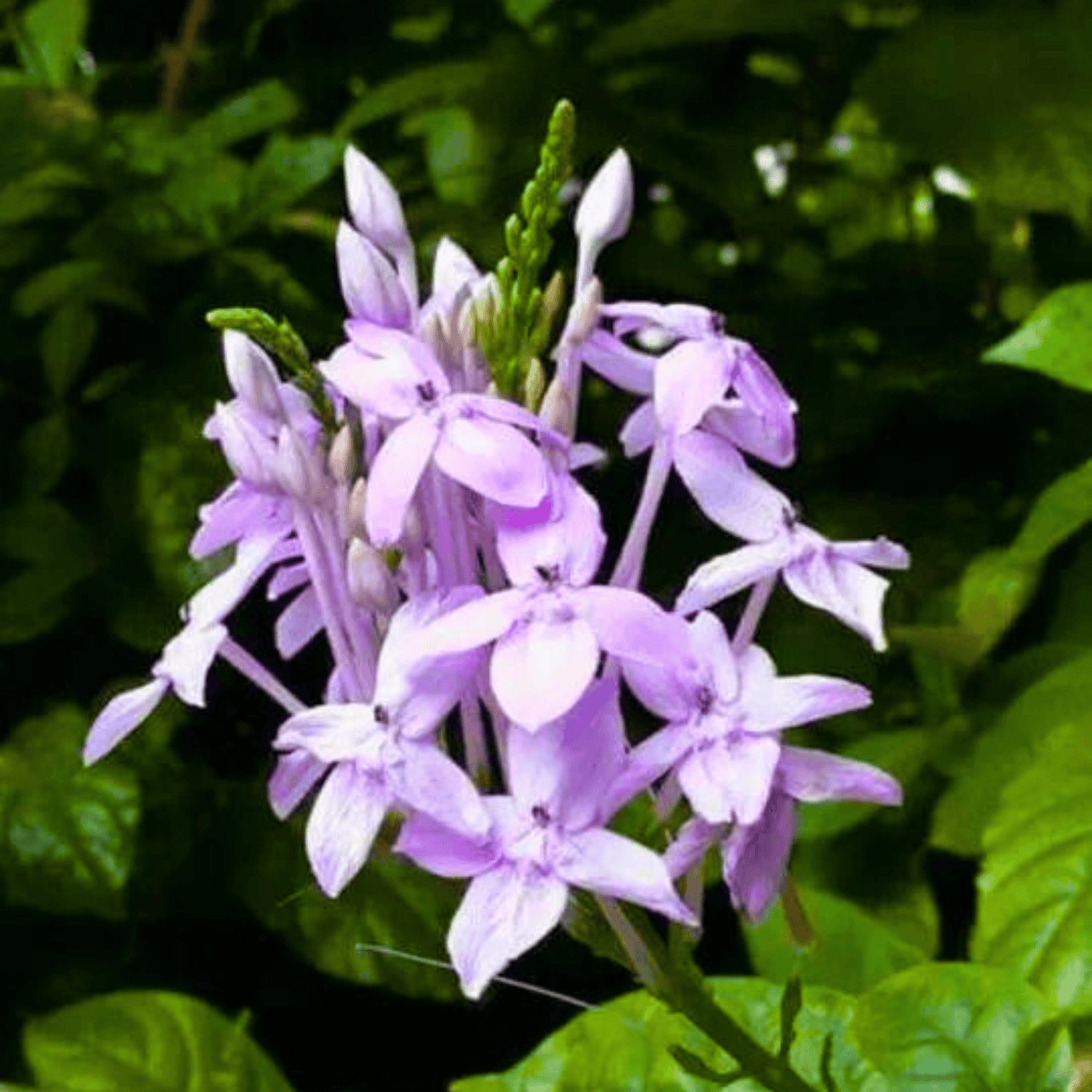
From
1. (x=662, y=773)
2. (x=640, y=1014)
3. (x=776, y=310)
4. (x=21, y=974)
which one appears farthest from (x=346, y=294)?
(x=776, y=310)

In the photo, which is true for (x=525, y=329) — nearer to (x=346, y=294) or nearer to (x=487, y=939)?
(x=346, y=294)

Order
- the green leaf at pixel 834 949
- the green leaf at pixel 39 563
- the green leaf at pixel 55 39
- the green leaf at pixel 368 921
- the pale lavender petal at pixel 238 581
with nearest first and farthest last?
the pale lavender petal at pixel 238 581 → the green leaf at pixel 834 949 → the green leaf at pixel 368 921 → the green leaf at pixel 39 563 → the green leaf at pixel 55 39

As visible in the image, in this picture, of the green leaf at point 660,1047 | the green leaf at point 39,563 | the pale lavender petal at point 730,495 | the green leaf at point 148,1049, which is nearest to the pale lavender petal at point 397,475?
the pale lavender petal at point 730,495

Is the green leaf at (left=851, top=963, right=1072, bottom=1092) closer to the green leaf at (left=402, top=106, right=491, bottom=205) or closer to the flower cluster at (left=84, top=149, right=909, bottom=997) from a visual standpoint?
the flower cluster at (left=84, top=149, right=909, bottom=997)

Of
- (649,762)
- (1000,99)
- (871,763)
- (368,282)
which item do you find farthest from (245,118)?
(649,762)

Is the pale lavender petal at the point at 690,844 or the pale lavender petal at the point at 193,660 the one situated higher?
the pale lavender petal at the point at 193,660

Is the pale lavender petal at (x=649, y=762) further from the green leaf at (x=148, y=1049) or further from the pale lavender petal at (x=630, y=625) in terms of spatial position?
the green leaf at (x=148, y=1049)

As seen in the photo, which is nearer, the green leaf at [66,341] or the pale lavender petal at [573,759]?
the pale lavender petal at [573,759]
